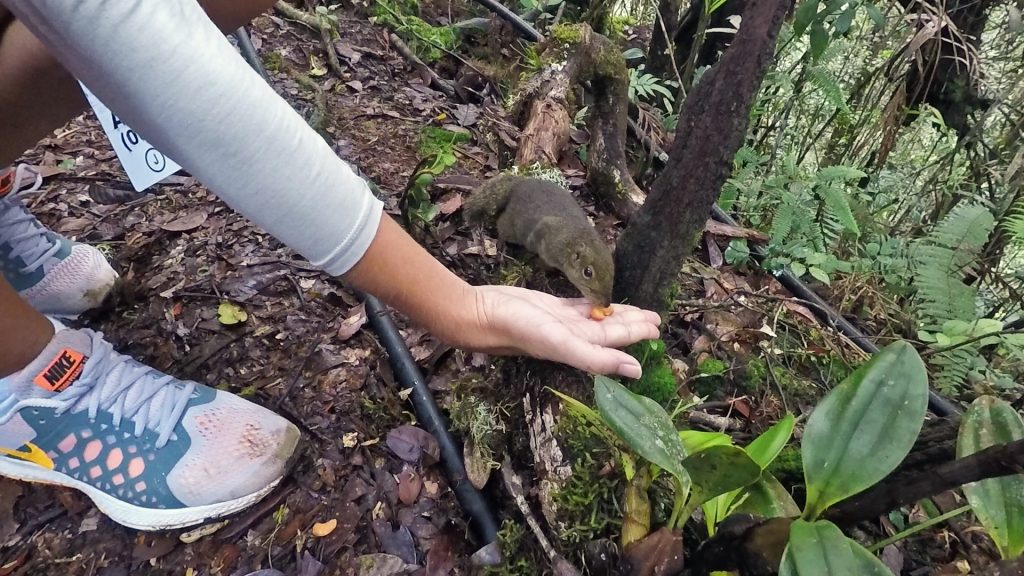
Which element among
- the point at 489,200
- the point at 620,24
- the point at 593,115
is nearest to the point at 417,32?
the point at 620,24

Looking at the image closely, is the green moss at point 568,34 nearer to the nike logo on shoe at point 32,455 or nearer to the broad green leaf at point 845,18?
the broad green leaf at point 845,18

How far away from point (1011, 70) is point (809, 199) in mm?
1836

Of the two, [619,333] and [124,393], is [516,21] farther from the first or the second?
[124,393]

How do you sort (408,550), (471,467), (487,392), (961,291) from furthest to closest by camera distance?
(961,291) → (487,392) → (471,467) → (408,550)


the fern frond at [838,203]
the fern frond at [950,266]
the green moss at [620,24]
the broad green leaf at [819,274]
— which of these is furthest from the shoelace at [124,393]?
the green moss at [620,24]

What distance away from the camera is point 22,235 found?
2172mm

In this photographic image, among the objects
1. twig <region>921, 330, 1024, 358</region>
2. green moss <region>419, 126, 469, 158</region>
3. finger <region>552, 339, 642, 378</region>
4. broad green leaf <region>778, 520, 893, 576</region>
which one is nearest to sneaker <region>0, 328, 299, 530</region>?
finger <region>552, 339, 642, 378</region>

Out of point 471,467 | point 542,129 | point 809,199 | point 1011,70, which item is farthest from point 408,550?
point 1011,70

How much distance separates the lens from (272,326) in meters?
2.36

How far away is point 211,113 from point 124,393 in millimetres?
1138

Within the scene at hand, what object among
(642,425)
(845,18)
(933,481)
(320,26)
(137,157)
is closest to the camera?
(933,481)

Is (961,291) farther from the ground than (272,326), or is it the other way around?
(961,291)

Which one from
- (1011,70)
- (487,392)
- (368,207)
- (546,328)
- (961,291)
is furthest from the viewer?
(1011,70)

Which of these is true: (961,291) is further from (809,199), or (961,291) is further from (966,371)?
(809,199)
